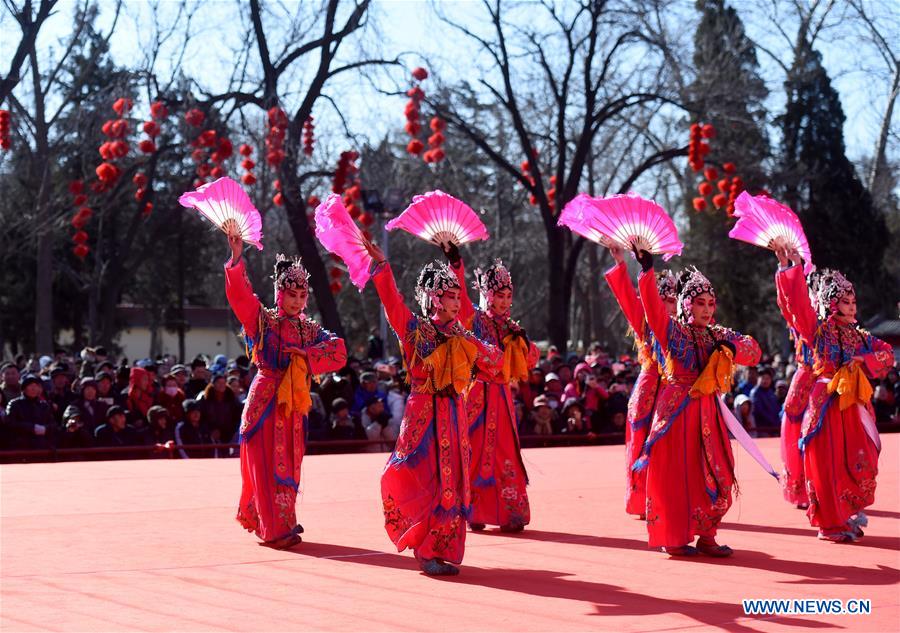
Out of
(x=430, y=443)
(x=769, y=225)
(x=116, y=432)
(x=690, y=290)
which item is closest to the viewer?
(x=430, y=443)

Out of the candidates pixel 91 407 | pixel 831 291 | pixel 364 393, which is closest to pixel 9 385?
pixel 91 407

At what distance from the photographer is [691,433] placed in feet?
21.5

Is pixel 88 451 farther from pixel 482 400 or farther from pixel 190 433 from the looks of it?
pixel 482 400

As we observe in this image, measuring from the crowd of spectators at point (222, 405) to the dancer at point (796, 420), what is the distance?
165 inches

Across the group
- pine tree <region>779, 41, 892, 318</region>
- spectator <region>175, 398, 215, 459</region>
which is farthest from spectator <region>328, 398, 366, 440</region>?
pine tree <region>779, 41, 892, 318</region>

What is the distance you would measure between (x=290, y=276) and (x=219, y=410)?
4.71m

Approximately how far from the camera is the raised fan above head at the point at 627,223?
627cm

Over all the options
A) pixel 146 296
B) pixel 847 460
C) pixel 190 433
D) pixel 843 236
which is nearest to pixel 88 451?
pixel 190 433

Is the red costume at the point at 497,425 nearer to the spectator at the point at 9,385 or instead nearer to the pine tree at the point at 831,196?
the spectator at the point at 9,385

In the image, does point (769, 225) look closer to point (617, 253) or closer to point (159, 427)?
point (617, 253)

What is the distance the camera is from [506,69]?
17.9 m

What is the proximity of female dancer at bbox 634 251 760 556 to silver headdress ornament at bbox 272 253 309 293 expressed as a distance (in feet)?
6.17

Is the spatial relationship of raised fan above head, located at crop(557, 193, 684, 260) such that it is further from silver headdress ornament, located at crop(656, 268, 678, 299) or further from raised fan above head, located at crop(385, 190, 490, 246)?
silver headdress ornament, located at crop(656, 268, 678, 299)

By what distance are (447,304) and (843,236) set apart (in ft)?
77.9
